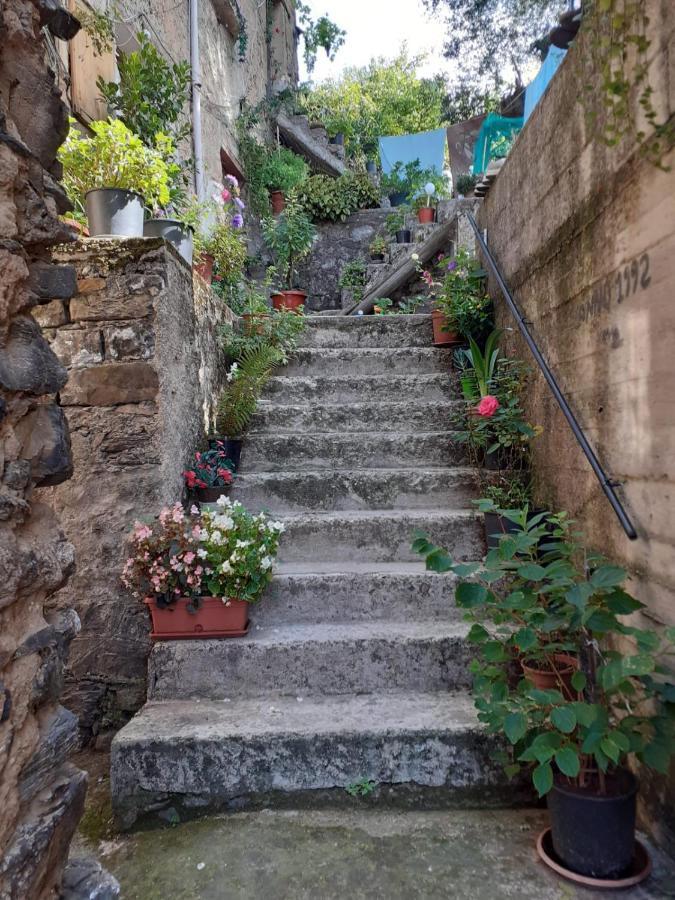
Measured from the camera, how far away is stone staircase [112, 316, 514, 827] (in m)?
2.17

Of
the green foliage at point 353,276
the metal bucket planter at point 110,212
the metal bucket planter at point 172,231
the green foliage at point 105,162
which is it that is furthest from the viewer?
the green foliage at point 353,276

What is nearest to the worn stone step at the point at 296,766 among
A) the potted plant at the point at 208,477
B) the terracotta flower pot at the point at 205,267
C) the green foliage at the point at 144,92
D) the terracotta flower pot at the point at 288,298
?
the potted plant at the point at 208,477

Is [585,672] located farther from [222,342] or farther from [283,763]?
[222,342]

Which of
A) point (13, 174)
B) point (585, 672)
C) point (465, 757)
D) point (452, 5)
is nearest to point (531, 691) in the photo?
point (585, 672)

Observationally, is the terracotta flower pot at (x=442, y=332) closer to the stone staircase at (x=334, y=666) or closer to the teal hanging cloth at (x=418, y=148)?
the stone staircase at (x=334, y=666)

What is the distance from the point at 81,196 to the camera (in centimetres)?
328

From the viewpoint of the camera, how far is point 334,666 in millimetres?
2521

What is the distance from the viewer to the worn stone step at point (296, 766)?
2.16 metres

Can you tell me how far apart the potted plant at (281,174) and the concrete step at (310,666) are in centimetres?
842

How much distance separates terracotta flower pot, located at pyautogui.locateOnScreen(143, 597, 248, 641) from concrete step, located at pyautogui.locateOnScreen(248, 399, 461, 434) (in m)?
1.55

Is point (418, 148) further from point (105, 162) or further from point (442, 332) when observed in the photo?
point (105, 162)

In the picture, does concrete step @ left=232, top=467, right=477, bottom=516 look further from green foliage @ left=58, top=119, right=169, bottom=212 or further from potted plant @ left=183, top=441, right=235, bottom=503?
green foliage @ left=58, top=119, right=169, bottom=212

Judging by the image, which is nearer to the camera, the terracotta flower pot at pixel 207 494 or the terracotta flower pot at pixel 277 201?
the terracotta flower pot at pixel 207 494

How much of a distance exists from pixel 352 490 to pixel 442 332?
1506 mm
